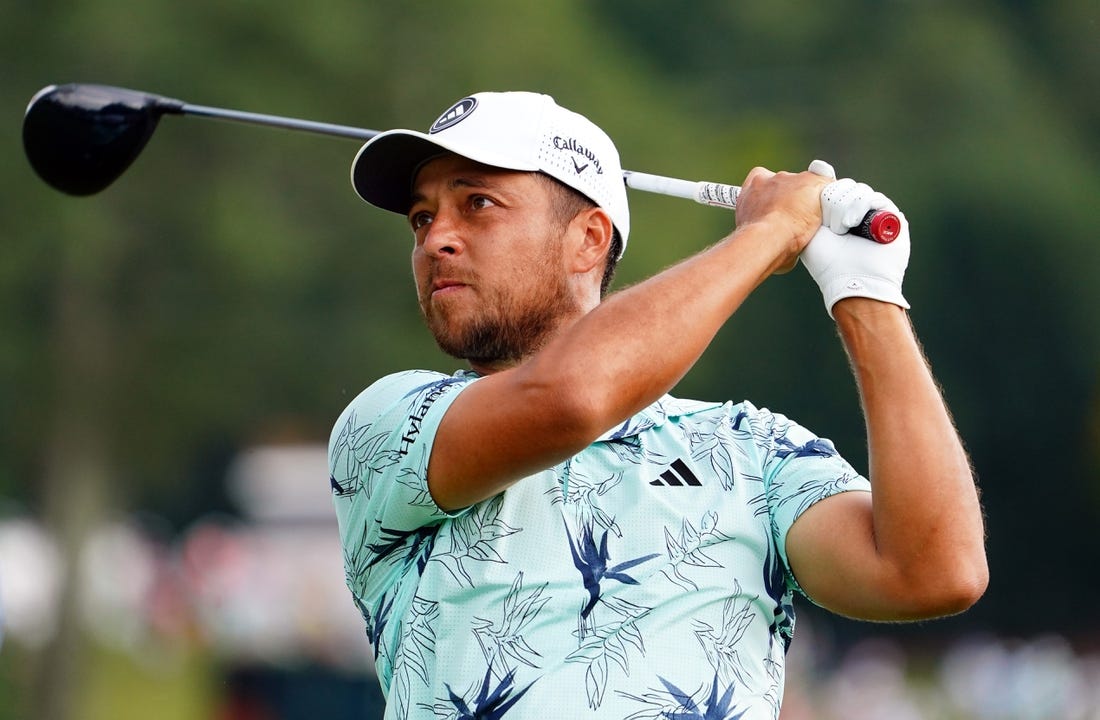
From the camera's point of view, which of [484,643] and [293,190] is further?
[293,190]

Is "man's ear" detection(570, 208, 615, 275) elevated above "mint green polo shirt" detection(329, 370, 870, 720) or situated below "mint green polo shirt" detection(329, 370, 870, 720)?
above

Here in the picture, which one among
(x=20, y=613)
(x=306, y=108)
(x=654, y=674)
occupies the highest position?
(x=306, y=108)

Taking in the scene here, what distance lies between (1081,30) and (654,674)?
91.8 ft

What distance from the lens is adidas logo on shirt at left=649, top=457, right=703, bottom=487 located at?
3328 mm

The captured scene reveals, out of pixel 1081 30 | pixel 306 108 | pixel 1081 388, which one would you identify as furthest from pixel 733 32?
pixel 306 108

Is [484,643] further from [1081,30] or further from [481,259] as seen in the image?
[1081,30]

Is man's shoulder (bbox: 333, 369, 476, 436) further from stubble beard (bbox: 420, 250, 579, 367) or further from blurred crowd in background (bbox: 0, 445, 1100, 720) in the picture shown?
blurred crowd in background (bbox: 0, 445, 1100, 720)

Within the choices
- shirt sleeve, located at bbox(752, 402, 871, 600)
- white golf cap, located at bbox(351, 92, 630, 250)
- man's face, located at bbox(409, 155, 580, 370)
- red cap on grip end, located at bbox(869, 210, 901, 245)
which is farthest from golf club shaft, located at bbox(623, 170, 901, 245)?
shirt sleeve, located at bbox(752, 402, 871, 600)

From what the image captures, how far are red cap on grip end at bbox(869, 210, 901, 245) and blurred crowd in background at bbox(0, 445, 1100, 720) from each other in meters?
12.1

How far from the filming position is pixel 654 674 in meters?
3.15

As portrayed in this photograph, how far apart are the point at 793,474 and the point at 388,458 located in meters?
0.72

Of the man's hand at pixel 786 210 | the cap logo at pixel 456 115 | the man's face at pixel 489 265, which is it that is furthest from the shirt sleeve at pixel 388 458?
the man's hand at pixel 786 210

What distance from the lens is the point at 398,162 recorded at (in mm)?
3764

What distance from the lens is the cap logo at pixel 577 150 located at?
3.72 metres
